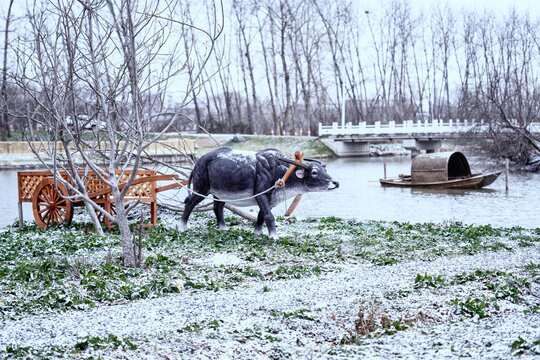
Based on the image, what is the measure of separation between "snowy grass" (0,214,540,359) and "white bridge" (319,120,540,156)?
34.3 meters

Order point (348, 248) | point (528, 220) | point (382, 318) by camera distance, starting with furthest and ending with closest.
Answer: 1. point (528, 220)
2. point (348, 248)
3. point (382, 318)

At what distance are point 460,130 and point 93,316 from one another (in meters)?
39.6

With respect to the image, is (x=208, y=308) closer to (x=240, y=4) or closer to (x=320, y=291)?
(x=320, y=291)

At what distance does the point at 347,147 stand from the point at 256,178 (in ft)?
130

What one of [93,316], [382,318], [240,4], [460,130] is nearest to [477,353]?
[382,318]

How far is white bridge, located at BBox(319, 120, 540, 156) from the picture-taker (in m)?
44.4

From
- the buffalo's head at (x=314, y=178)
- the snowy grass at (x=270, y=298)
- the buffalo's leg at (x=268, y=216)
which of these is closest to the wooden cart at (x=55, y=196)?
the snowy grass at (x=270, y=298)

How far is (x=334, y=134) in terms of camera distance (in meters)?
48.1

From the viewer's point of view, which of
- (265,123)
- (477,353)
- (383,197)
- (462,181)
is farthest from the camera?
(265,123)

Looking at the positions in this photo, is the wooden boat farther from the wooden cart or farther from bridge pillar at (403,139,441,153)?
bridge pillar at (403,139,441,153)

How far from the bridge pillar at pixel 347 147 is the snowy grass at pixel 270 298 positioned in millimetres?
38191

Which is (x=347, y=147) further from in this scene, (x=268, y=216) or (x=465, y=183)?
(x=268, y=216)

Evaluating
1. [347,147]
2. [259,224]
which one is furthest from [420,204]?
[347,147]

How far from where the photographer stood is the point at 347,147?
49875mm
